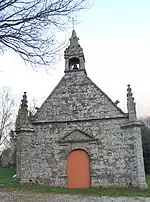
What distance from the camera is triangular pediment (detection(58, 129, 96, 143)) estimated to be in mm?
15812

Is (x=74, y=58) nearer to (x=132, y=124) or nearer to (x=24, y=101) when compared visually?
(x=24, y=101)

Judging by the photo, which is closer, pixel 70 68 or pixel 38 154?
pixel 38 154

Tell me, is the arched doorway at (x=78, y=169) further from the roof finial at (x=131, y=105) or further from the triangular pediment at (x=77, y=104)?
the roof finial at (x=131, y=105)

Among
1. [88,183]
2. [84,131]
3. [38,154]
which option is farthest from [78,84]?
[88,183]

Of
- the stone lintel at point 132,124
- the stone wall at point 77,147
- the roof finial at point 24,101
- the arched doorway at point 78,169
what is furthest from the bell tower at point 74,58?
the arched doorway at point 78,169

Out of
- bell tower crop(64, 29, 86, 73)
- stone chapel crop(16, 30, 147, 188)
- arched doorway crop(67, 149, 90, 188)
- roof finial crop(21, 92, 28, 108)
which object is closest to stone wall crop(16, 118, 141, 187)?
stone chapel crop(16, 30, 147, 188)

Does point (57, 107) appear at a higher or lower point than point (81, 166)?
higher

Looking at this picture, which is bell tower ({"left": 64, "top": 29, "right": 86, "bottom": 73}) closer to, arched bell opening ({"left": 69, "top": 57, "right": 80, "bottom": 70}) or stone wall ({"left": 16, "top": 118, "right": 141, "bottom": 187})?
arched bell opening ({"left": 69, "top": 57, "right": 80, "bottom": 70})

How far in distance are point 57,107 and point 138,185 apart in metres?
6.68

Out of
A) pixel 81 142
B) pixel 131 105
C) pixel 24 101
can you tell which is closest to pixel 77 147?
pixel 81 142

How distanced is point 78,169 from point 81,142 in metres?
1.58

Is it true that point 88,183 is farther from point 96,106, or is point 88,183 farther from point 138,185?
point 96,106

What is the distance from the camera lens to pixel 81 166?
614 inches

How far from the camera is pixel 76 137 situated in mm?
16031
